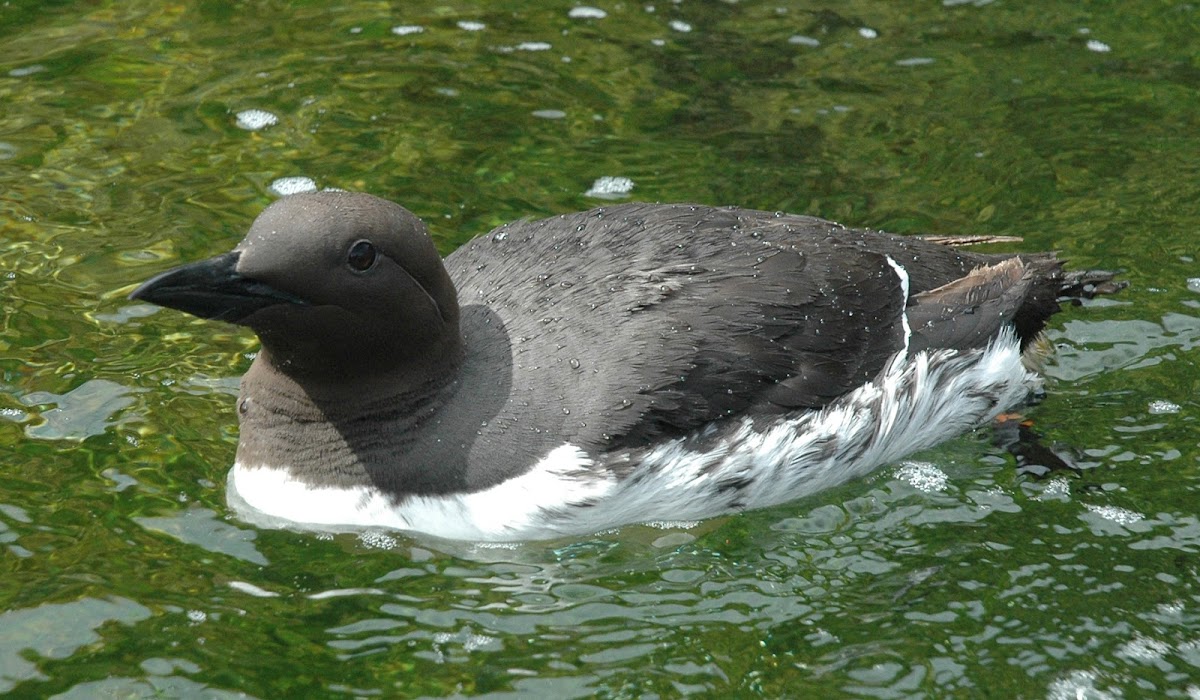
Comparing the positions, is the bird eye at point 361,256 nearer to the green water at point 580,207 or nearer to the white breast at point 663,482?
the white breast at point 663,482

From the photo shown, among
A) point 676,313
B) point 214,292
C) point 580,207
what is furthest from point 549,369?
point 580,207

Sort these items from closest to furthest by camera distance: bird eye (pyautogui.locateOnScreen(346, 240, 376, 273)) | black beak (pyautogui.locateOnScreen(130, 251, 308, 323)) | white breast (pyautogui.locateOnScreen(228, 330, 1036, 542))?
black beak (pyautogui.locateOnScreen(130, 251, 308, 323)), bird eye (pyautogui.locateOnScreen(346, 240, 376, 273)), white breast (pyautogui.locateOnScreen(228, 330, 1036, 542))

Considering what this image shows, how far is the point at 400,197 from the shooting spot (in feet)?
24.4

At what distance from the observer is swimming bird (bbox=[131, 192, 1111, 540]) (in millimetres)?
4988

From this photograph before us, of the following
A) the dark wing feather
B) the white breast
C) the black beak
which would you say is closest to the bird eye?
the black beak

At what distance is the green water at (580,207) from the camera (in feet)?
15.8

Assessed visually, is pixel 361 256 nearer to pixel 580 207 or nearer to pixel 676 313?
pixel 676 313

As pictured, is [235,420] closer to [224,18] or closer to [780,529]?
[780,529]

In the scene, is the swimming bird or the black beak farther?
the swimming bird

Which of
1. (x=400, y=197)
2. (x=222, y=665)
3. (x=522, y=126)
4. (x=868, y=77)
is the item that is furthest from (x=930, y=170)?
(x=222, y=665)

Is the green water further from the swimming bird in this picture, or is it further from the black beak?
the black beak

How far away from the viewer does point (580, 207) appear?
7441 millimetres

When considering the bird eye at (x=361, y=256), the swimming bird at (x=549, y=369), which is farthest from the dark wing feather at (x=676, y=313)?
the bird eye at (x=361, y=256)

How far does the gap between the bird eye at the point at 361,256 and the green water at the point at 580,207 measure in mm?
1017
